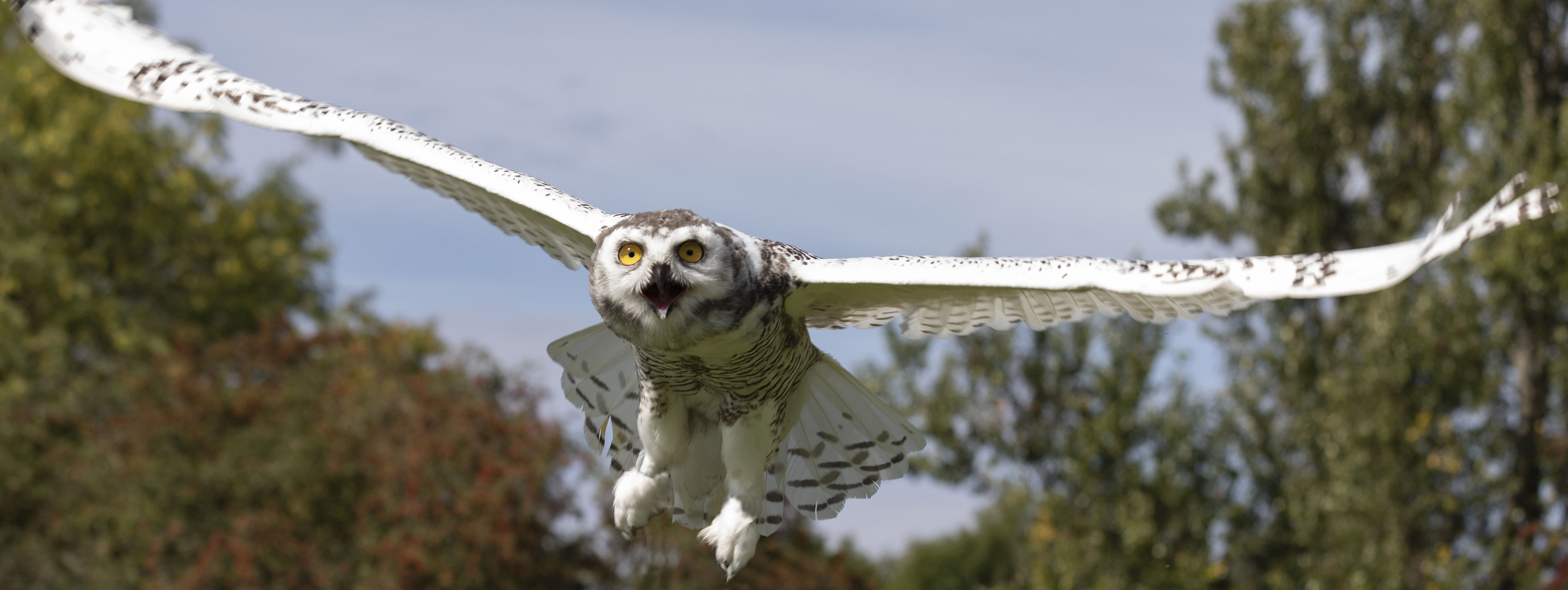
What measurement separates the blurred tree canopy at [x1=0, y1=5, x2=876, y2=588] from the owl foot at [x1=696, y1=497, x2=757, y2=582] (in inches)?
73.4

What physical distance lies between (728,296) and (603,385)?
1441 millimetres

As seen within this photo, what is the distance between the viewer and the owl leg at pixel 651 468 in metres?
4.59

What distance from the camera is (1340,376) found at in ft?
46.2

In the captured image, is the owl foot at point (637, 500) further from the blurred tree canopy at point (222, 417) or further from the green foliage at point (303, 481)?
the green foliage at point (303, 481)

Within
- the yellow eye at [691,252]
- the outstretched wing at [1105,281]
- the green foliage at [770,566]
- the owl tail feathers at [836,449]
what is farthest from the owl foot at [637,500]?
the green foliage at [770,566]

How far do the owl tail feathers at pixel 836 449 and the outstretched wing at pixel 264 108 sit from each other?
1096mm

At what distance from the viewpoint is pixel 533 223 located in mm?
5223

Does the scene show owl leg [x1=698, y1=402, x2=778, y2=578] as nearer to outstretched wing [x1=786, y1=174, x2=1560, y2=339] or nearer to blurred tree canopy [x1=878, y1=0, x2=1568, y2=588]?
outstretched wing [x1=786, y1=174, x2=1560, y2=339]

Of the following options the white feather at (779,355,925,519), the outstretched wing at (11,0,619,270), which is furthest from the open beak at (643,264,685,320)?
the white feather at (779,355,925,519)

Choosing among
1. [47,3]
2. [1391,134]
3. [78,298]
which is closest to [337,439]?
[78,298]

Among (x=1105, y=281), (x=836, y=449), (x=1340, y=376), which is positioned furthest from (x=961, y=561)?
(x=1105, y=281)

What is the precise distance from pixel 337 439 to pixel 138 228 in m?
8.35

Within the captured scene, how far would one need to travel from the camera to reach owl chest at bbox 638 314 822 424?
4.20m

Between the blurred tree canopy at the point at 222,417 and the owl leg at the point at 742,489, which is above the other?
the blurred tree canopy at the point at 222,417
